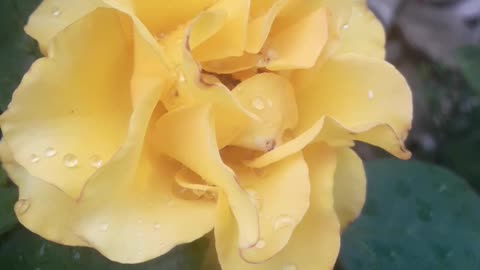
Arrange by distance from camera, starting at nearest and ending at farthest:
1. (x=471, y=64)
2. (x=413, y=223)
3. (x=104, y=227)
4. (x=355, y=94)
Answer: (x=104, y=227) → (x=355, y=94) → (x=413, y=223) → (x=471, y=64)

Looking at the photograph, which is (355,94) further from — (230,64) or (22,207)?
(22,207)

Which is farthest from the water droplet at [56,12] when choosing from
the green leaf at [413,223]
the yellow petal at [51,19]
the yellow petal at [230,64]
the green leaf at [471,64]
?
the green leaf at [471,64]

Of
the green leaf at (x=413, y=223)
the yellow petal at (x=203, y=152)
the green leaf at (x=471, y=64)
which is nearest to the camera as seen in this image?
the yellow petal at (x=203, y=152)

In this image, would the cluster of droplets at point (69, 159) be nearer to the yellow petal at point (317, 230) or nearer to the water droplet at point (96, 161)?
the water droplet at point (96, 161)

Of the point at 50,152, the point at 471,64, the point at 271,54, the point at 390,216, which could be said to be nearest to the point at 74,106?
the point at 50,152

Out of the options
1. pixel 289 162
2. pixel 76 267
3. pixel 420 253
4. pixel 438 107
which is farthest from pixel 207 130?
pixel 438 107

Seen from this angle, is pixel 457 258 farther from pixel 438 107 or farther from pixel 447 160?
pixel 438 107
